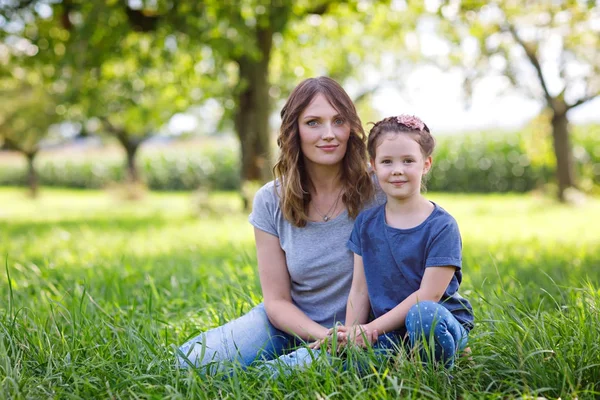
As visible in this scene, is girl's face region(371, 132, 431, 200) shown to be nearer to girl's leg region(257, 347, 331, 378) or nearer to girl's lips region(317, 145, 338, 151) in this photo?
girl's lips region(317, 145, 338, 151)

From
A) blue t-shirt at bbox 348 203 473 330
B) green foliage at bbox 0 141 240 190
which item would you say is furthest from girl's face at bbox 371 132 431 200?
green foliage at bbox 0 141 240 190

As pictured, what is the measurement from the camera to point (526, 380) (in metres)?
2.23

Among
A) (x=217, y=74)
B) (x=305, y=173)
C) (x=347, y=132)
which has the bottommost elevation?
(x=305, y=173)

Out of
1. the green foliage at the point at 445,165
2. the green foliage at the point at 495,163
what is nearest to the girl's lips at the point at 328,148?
→ the green foliage at the point at 445,165

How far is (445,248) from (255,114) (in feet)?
29.2

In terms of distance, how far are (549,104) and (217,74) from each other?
7904 millimetres

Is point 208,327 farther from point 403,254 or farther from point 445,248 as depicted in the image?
point 445,248

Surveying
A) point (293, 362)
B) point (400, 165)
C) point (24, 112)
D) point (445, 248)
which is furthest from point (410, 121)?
point (24, 112)

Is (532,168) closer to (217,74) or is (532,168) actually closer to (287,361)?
(217,74)

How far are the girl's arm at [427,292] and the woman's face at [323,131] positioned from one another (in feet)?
2.32

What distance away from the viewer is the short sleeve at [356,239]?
2625 mm

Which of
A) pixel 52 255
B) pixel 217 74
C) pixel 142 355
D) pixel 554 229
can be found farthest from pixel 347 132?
pixel 217 74

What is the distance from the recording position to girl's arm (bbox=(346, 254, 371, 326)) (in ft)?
8.63

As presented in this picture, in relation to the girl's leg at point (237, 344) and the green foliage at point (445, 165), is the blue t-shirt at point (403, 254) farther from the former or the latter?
the green foliage at point (445, 165)
